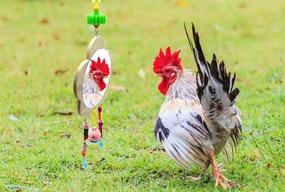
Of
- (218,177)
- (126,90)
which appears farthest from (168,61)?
(126,90)

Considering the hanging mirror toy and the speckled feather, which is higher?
the hanging mirror toy

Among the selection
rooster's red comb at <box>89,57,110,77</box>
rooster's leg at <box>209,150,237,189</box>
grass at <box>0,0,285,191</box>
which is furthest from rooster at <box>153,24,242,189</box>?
rooster's red comb at <box>89,57,110,77</box>

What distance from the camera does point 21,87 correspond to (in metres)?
7.78

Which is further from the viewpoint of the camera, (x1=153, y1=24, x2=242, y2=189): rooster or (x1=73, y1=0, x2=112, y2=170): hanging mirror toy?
(x1=73, y1=0, x2=112, y2=170): hanging mirror toy

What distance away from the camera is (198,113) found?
4695 mm

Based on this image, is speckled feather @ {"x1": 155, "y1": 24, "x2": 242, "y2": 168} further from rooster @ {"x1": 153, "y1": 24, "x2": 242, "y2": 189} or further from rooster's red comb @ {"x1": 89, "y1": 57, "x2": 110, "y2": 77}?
rooster's red comb @ {"x1": 89, "y1": 57, "x2": 110, "y2": 77}

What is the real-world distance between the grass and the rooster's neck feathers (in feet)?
1.94

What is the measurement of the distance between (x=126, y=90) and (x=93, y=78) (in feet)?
9.00

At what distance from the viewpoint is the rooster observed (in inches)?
176

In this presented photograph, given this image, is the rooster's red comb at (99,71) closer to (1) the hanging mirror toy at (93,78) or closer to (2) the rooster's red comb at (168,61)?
(1) the hanging mirror toy at (93,78)

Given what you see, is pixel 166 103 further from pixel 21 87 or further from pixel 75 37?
pixel 75 37

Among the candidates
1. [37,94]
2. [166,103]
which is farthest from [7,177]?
[37,94]

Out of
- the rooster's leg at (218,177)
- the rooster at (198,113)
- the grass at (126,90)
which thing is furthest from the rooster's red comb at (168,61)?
the grass at (126,90)

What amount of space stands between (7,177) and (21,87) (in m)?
2.84
